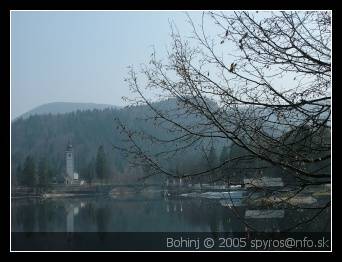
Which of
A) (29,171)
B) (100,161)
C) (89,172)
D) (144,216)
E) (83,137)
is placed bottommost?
(144,216)

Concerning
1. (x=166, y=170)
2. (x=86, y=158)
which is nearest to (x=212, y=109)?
(x=166, y=170)

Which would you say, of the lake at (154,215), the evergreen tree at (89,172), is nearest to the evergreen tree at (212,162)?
the lake at (154,215)

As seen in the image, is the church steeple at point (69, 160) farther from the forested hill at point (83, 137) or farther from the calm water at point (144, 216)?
the calm water at point (144, 216)

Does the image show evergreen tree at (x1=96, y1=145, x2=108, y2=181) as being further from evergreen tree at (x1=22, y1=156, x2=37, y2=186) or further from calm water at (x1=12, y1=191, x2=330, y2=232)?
evergreen tree at (x1=22, y1=156, x2=37, y2=186)

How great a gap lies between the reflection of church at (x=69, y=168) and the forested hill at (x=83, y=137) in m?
0.10

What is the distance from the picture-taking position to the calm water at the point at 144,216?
4.17 meters

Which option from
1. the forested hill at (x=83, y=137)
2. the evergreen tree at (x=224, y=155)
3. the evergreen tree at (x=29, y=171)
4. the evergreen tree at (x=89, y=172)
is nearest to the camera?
the evergreen tree at (x=224, y=155)

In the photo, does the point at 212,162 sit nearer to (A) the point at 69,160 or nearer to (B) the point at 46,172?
(B) the point at 46,172

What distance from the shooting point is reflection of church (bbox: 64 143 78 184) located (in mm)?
9031

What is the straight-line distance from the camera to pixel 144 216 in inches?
375

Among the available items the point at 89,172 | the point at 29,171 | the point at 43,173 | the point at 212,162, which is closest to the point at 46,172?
the point at 43,173

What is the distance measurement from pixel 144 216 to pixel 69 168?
1734 mm

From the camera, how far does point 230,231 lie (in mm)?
4512

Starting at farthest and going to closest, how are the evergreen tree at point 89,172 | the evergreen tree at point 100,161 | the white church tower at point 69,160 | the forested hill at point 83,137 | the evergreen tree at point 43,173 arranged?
the white church tower at point 69,160
the evergreen tree at point 89,172
the evergreen tree at point 43,173
the evergreen tree at point 100,161
the forested hill at point 83,137
